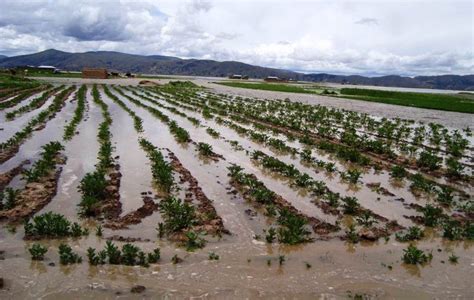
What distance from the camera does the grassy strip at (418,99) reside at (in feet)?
148

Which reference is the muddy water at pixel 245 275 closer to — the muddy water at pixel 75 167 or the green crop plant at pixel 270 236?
the green crop plant at pixel 270 236

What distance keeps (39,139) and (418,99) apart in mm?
51333

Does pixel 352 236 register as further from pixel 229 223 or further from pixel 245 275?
pixel 245 275

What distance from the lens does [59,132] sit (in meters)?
21.0

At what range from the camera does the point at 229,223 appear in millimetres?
9891

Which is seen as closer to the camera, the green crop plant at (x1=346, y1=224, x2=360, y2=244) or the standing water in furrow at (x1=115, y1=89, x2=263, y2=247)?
the green crop plant at (x1=346, y1=224, x2=360, y2=244)

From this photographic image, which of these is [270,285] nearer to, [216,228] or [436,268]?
[216,228]

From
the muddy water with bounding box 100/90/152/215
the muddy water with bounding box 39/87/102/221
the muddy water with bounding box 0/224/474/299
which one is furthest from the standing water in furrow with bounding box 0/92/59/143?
the muddy water with bounding box 0/224/474/299

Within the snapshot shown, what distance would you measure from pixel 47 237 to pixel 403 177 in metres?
11.3

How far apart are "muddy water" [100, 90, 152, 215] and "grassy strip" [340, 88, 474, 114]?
112 feet

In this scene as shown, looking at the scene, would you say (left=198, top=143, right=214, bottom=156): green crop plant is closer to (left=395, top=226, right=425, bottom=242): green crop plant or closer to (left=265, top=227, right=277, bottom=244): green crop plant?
(left=265, top=227, right=277, bottom=244): green crop plant

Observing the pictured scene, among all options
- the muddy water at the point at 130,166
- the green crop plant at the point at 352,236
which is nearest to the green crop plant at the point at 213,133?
the muddy water at the point at 130,166

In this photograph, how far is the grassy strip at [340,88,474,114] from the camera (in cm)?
4511

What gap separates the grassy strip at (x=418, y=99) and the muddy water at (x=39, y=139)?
117 ft
